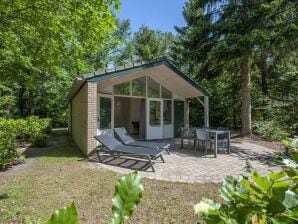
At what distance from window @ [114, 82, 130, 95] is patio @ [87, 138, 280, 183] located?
4039mm

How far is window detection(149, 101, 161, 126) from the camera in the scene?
1390cm

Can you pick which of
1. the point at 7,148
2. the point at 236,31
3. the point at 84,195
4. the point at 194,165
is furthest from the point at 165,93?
the point at 84,195

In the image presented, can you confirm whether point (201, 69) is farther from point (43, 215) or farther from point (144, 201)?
point (43, 215)

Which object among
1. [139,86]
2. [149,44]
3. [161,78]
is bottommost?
[139,86]

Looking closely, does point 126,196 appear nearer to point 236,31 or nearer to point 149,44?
point 236,31

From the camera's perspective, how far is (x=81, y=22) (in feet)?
21.2

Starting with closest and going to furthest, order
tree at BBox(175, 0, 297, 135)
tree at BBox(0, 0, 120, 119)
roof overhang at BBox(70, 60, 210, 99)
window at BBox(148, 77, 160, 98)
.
A: tree at BBox(0, 0, 120, 119) < roof overhang at BBox(70, 60, 210, 99) < tree at BBox(175, 0, 297, 135) < window at BBox(148, 77, 160, 98)

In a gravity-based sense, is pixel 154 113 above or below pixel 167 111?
below

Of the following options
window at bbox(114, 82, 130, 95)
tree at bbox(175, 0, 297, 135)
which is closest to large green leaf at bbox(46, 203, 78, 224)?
window at bbox(114, 82, 130, 95)

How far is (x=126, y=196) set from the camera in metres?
0.78

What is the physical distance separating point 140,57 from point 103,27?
25.7 m

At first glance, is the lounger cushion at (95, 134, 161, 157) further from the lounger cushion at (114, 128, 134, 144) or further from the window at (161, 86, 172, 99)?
the window at (161, 86, 172, 99)

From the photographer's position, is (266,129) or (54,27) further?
(266,129)

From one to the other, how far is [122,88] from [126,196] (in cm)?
1213
